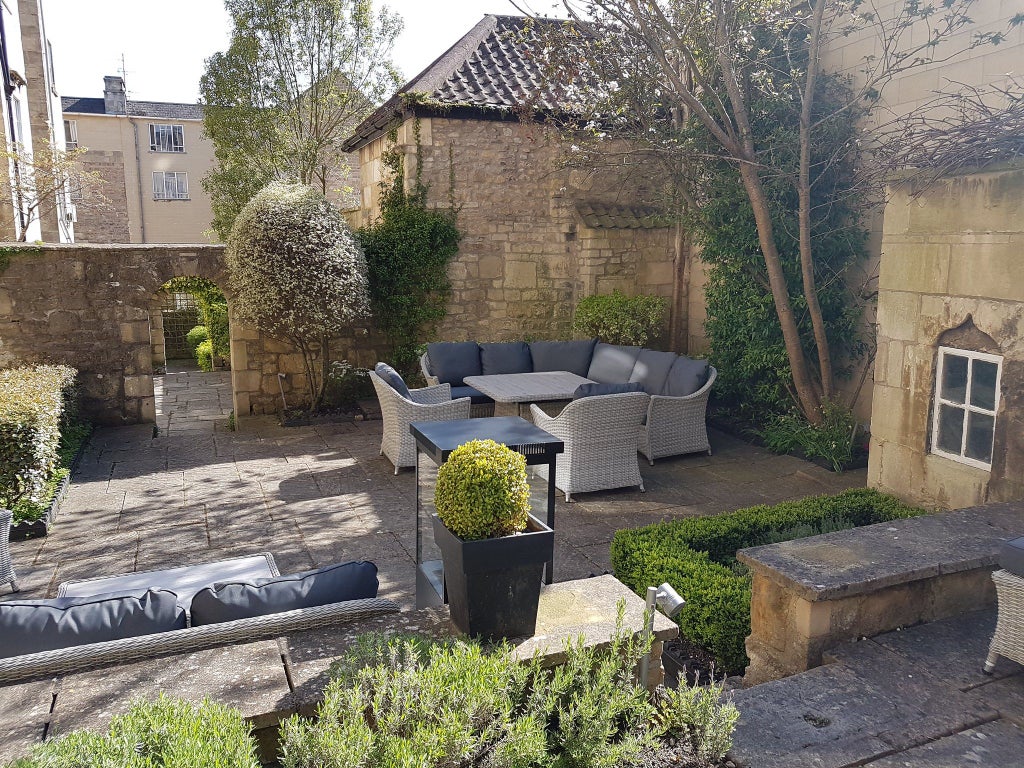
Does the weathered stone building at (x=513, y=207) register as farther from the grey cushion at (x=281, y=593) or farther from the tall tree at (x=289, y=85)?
the grey cushion at (x=281, y=593)

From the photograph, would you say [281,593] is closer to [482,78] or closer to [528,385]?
[528,385]

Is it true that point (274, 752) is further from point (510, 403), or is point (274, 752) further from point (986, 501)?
point (510, 403)

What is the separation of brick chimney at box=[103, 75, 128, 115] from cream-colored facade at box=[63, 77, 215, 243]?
33 millimetres

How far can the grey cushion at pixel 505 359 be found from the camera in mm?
9219

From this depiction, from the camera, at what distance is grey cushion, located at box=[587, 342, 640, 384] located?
865 cm

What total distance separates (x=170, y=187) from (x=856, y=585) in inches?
1165

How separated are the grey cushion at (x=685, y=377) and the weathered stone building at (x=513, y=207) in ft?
11.1

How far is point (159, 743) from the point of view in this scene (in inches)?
75.8

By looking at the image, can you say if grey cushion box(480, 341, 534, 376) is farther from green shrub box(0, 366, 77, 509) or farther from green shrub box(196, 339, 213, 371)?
green shrub box(196, 339, 213, 371)

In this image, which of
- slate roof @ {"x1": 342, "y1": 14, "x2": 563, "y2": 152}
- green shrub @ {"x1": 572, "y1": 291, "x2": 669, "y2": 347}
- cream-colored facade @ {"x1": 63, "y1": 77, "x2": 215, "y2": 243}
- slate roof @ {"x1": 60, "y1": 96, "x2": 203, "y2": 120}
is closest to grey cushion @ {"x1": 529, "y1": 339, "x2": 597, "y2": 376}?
green shrub @ {"x1": 572, "y1": 291, "x2": 669, "y2": 347}

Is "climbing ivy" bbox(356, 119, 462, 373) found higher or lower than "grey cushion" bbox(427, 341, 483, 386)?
higher

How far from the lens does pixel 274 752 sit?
2.25m

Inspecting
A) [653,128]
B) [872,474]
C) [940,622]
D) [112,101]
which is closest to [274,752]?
[940,622]

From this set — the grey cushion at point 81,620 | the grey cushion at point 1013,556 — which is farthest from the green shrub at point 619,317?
the grey cushion at point 81,620
